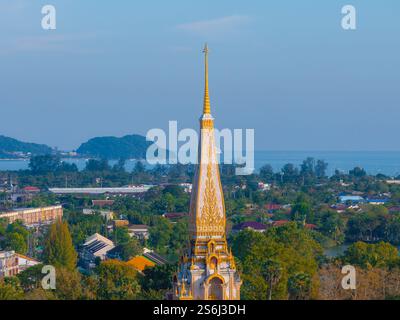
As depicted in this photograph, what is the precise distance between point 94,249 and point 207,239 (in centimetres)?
3672

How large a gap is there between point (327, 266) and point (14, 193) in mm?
80384

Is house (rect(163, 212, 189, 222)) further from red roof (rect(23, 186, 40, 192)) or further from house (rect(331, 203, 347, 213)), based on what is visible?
red roof (rect(23, 186, 40, 192))

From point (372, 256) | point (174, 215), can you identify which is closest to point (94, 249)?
point (372, 256)

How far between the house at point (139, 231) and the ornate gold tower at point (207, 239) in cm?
4416

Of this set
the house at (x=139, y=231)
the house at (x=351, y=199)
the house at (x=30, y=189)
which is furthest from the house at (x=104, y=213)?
the house at (x=30, y=189)

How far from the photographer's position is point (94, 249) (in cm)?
6506

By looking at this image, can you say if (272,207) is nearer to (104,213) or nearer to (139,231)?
(104,213)

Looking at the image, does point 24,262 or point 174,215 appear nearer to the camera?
point 24,262

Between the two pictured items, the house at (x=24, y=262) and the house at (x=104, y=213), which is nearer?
the house at (x=24, y=262)

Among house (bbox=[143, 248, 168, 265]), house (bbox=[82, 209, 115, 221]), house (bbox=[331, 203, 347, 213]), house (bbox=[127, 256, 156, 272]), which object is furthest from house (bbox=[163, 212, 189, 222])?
house (bbox=[127, 256, 156, 272])

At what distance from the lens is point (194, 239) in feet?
95.5

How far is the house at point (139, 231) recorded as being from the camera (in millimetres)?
74562

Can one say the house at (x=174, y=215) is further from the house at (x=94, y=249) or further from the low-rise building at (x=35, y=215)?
the house at (x=94, y=249)
